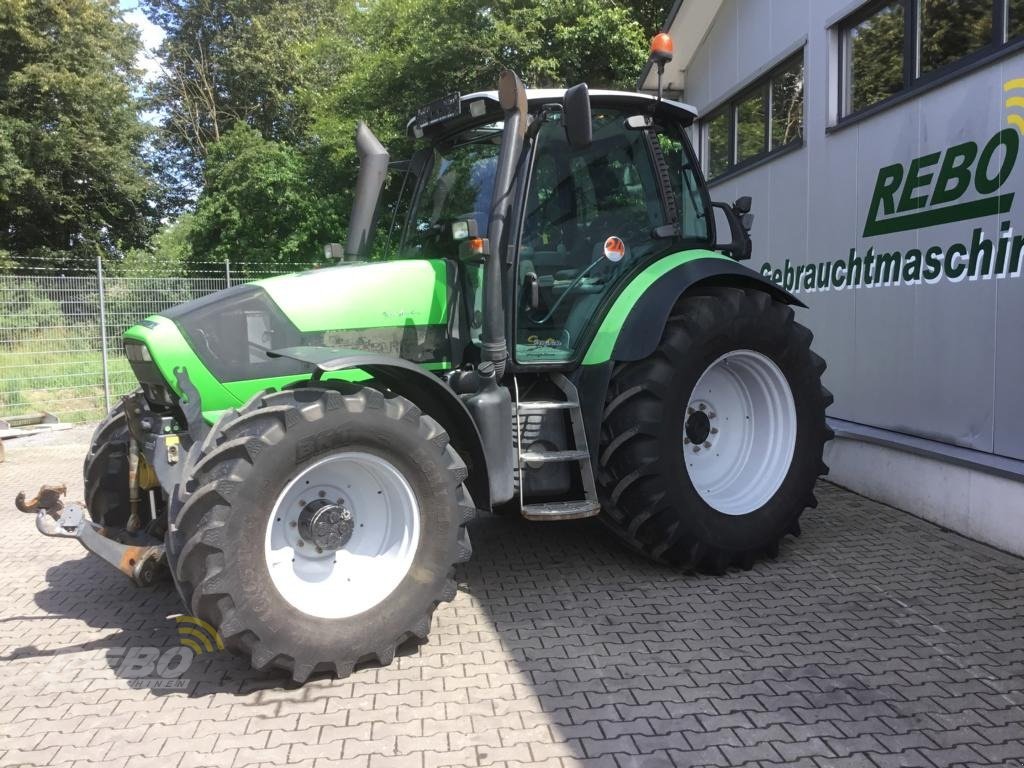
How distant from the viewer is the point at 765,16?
819cm

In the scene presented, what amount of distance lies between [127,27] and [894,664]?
26.3 metres

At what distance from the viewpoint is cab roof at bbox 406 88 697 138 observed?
420cm

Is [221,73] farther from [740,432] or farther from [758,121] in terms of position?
[740,432]

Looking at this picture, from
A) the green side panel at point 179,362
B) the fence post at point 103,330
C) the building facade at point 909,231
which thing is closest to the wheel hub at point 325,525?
the green side panel at point 179,362

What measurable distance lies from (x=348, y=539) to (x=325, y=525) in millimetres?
121

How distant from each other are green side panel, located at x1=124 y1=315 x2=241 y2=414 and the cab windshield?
4.39 ft

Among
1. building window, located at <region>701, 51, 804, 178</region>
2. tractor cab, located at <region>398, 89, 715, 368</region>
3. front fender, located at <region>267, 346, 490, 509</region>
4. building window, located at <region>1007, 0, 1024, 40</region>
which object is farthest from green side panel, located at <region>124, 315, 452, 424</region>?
building window, located at <region>701, 51, 804, 178</region>

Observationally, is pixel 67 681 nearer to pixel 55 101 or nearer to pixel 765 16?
pixel 765 16

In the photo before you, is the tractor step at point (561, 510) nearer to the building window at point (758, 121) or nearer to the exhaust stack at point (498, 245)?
the exhaust stack at point (498, 245)

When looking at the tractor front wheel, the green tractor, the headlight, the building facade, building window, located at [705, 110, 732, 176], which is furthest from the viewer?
building window, located at [705, 110, 732, 176]

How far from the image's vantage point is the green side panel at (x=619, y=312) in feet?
13.8

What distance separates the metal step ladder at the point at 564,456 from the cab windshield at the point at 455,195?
0.87 metres

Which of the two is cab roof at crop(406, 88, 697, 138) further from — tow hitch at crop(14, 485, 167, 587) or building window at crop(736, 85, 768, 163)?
building window at crop(736, 85, 768, 163)

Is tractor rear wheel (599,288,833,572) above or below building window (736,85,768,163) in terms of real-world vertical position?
below
